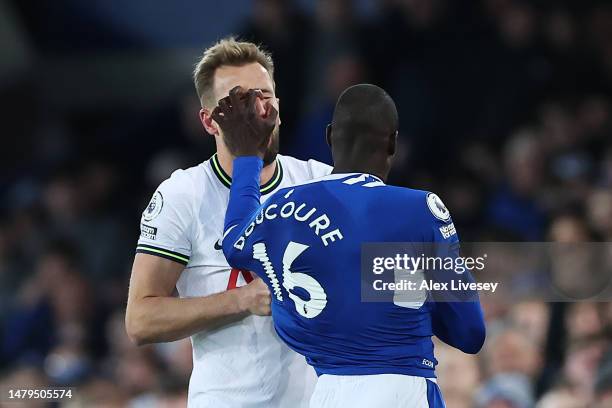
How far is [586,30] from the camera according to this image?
817cm

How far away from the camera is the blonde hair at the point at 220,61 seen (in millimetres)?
3842

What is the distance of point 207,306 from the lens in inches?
140

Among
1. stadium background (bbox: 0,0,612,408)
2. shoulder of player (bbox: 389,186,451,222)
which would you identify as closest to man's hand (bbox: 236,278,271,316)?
shoulder of player (bbox: 389,186,451,222)

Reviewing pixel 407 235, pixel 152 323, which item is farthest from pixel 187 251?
pixel 407 235

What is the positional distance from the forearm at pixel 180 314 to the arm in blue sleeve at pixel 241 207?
6.0 inches

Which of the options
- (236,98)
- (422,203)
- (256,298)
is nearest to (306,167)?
(236,98)

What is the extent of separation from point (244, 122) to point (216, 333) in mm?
654

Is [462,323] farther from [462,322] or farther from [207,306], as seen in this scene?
[207,306]

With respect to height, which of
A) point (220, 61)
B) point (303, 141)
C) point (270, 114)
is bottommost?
point (270, 114)

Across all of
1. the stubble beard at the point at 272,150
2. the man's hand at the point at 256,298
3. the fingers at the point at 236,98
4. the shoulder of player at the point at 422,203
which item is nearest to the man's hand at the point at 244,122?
the fingers at the point at 236,98

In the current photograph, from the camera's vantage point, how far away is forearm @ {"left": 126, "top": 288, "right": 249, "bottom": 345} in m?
3.55

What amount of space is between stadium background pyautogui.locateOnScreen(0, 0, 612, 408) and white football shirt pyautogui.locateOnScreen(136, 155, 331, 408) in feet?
5.93

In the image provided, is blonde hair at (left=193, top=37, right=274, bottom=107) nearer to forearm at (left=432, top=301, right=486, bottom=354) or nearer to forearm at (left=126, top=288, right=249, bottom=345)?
forearm at (left=126, top=288, right=249, bottom=345)

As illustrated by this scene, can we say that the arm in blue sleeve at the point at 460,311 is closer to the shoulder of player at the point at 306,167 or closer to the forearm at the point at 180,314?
the forearm at the point at 180,314
